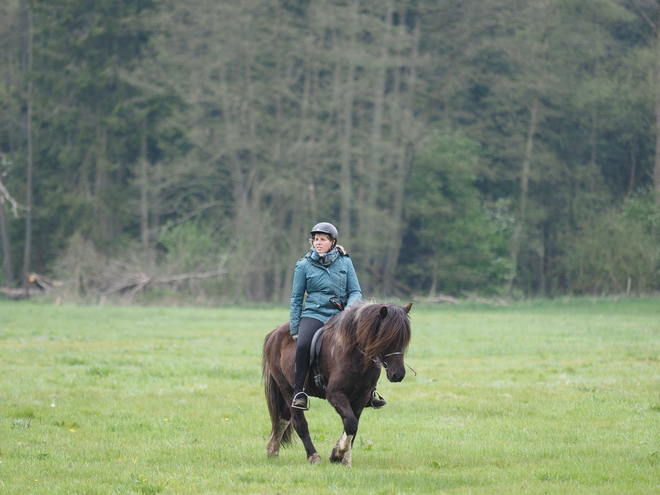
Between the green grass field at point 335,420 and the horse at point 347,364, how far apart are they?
0.32m

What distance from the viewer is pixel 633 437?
10516 millimetres

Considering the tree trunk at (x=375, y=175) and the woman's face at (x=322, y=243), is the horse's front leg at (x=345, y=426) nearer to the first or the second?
the woman's face at (x=322, y=243)

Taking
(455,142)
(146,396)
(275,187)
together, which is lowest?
(146,396)

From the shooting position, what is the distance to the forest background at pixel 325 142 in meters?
47.9

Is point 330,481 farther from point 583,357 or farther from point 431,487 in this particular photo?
point 583,357

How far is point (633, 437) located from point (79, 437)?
20.8 feet

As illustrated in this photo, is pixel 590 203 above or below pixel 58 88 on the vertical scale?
below

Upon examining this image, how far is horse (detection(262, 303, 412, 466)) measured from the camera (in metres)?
8.59

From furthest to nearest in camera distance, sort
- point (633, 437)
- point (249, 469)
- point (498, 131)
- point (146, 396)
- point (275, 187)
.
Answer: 1. point (498, 131)
2. point (275, 187)
3. point (146, 396)
4. point (633, 437)
5. point (249, 469)

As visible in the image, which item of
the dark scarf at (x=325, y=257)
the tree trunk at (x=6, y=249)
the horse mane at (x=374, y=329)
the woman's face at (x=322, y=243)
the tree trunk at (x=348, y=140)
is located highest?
the tree trunk at (x=348, y=140)

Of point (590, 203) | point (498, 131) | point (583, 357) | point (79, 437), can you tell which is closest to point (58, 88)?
point (498, 131)

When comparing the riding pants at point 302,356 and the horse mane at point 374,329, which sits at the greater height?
the horse mane at point 374,329

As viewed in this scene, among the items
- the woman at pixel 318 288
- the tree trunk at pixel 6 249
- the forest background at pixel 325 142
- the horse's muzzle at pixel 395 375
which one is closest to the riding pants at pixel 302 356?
the woman at pixel 318 288

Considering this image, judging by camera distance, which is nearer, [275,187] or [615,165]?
[275,187]
